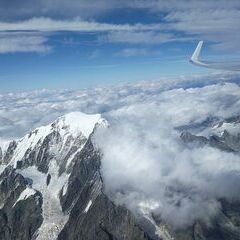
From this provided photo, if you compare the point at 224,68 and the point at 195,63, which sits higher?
the point at 224,68

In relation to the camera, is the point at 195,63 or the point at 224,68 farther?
the point at 195,63
